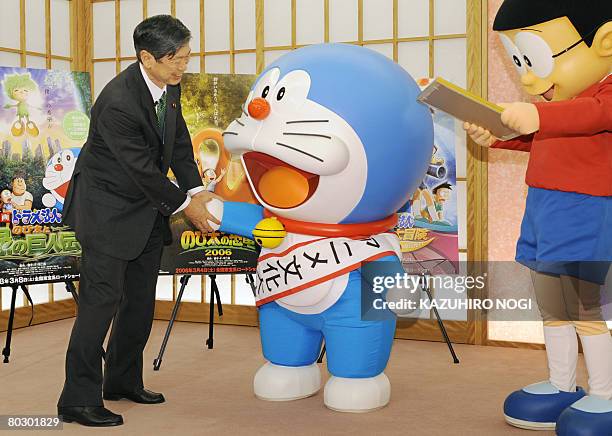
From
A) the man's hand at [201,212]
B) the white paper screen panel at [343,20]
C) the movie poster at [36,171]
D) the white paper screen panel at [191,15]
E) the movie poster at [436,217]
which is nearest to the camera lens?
the man's hand at [201,212]

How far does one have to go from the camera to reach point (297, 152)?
8.59ft

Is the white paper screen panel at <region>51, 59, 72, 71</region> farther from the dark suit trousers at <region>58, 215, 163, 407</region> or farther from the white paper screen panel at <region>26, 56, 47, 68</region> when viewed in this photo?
the dark suit trousers at <region>58, 215, 163, 407</region>

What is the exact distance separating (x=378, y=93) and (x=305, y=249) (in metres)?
0.56

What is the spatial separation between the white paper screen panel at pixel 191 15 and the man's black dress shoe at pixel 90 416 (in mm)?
2585

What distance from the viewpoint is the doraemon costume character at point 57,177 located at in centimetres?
382

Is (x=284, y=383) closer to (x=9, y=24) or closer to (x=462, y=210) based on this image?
A: (x=462, y=210)

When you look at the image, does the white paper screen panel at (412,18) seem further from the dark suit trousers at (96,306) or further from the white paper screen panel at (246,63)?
the dark suit trousers at (96,306)

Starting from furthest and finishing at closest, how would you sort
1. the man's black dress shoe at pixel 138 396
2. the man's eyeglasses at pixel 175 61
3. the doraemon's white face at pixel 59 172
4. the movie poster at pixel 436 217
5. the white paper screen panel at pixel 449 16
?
the white paper screen panel at pixel 449 16
the movie poster at pixel 436 217
the doraemon's white face at pixel 59 172
the man's black dress shoe at pixel 138 396
the man's eyeglasses at pixel 175 61

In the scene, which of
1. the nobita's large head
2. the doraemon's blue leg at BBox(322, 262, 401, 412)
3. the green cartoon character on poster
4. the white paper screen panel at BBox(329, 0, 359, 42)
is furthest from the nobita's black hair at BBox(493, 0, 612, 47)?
the green cartoon character on poster

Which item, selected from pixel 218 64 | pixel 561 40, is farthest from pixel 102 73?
pixel 561 40

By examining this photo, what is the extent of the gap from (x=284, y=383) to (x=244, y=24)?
2358 millimetres

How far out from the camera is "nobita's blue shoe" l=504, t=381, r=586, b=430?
2.70 m

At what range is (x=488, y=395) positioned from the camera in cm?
318

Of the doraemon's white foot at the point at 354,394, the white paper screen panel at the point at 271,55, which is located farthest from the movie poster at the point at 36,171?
the doraemon's white foot at the point at 354,394
